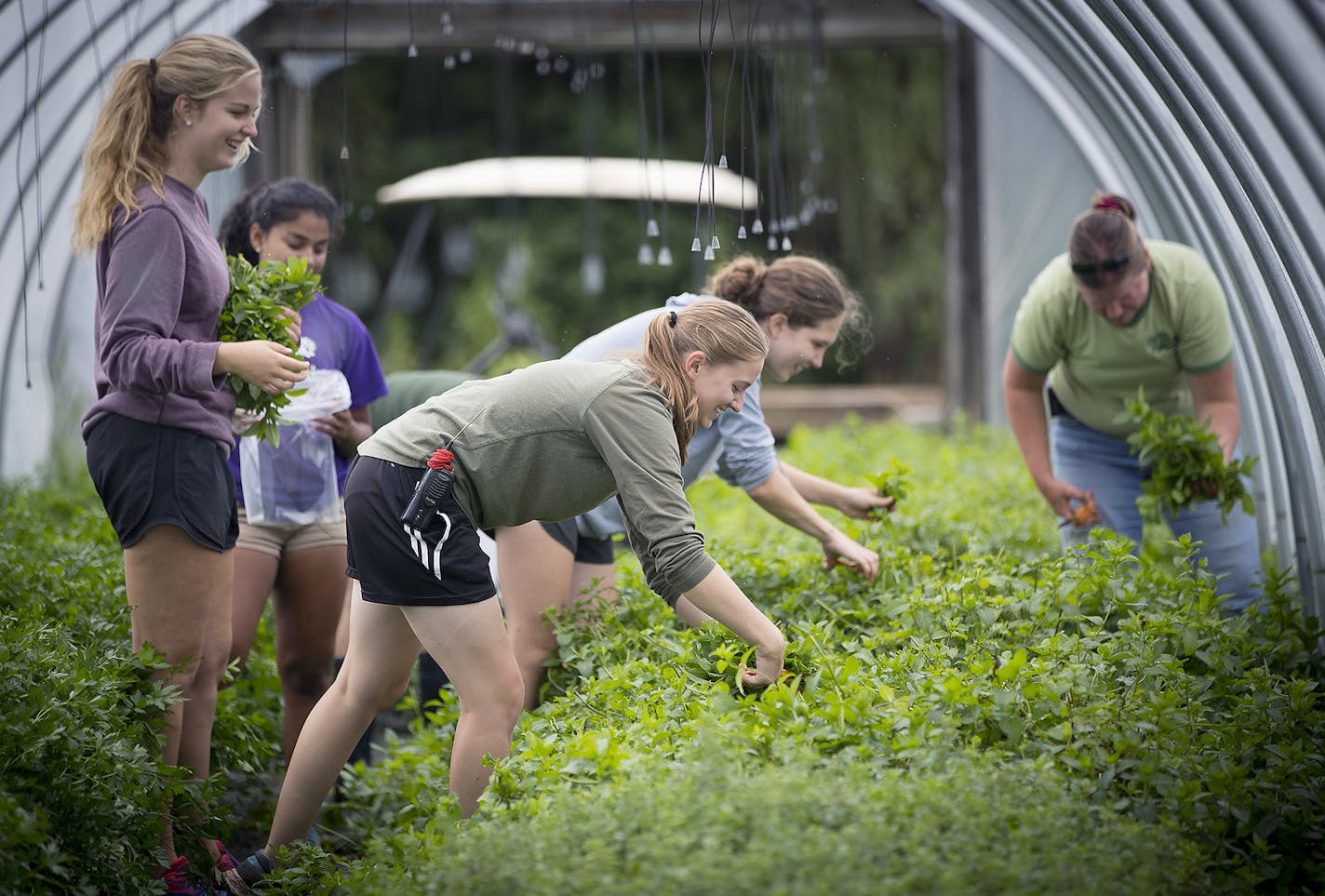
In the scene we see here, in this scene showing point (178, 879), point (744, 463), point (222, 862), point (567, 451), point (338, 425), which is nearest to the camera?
point (567, 451)

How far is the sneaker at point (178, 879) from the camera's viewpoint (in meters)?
3.41

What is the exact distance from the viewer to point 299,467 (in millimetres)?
4418

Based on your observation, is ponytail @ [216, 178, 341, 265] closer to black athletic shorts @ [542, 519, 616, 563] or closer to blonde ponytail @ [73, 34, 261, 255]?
blonde ponytail @ [73, 34, 261, 255]

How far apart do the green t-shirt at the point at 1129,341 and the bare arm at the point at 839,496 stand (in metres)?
1.01

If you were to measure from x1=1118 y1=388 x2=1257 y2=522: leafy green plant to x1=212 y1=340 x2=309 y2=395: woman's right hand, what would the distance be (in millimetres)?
2961

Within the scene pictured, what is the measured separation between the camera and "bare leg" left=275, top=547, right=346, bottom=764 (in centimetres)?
439

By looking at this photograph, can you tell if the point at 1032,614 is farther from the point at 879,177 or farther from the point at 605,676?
the point at 879,177

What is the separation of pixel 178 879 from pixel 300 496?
1333 millimetres

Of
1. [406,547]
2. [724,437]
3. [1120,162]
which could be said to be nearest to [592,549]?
[724,437]

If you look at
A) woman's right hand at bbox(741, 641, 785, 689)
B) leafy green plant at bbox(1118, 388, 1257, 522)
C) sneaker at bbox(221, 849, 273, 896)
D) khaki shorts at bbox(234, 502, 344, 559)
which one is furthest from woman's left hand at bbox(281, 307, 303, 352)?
leafy green plant at bbox(1118, 388, 1257, 522)

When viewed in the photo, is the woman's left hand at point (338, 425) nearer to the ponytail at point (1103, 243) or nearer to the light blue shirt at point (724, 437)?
the light blue shirt at point (724, 437)

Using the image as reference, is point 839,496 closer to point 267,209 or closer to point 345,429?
point 345,429

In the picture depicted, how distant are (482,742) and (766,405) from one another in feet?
33.7

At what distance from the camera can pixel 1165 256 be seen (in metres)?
4.99
